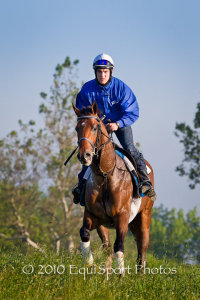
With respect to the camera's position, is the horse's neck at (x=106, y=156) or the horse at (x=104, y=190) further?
the horse's neck at (x=106, y=156)

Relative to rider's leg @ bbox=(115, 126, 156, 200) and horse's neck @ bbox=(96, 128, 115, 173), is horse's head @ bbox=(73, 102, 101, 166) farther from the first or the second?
rider's leg @ bbox=(115, 126, 156, 200)

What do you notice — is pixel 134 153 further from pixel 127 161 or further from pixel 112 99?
pixel 112 99

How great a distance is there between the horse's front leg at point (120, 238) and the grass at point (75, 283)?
243 mm

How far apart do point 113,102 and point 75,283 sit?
3480 millimetres

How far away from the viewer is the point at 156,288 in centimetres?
653

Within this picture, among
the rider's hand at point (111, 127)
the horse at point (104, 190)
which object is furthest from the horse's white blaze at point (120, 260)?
the rider's hand at point (111, 127)

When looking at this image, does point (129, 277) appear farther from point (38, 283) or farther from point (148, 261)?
point (148, 261)

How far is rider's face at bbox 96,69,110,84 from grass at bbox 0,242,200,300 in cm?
284

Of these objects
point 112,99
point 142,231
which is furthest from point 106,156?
point 142,231

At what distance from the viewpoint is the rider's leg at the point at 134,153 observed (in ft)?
27.4

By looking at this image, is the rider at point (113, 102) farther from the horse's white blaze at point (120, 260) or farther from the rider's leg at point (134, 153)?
the horse's white blaze at point (120, 260)

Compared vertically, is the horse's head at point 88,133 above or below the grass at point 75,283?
above

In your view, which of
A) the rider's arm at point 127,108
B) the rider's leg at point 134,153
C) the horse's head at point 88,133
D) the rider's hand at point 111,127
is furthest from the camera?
the rider's leg at point 134,153

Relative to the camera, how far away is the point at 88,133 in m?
6.76
